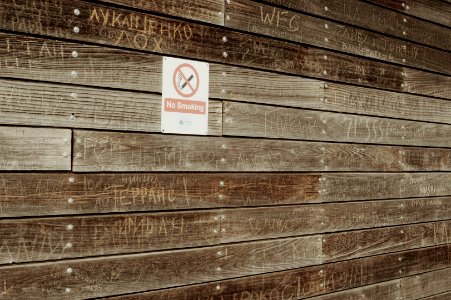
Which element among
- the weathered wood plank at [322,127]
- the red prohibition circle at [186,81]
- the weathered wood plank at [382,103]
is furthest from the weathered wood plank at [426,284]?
the red prohibition circle at [186,81]

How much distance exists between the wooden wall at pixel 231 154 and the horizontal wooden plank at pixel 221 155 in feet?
0.04

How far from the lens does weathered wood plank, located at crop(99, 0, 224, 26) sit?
3000mm

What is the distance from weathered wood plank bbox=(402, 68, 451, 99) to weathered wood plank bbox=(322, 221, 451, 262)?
3.85 feet

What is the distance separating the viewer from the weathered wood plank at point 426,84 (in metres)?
4.55

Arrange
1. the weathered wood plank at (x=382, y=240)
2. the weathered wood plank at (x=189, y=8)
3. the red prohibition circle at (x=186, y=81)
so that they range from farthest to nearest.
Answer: the weathered wood plank at (x=382, y=240), the red prohibition circle at (x=186, y=81), the weathered wood plank at (x=189, y=8)

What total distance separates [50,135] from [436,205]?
3.58m

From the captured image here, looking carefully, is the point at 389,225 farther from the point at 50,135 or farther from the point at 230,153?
the point at 50,135

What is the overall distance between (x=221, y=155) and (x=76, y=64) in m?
1.04

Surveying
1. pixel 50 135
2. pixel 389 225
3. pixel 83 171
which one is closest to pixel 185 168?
pixel 83 171

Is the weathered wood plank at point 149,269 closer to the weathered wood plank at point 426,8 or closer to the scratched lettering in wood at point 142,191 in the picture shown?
the scratched lettering in wood at point 142,191

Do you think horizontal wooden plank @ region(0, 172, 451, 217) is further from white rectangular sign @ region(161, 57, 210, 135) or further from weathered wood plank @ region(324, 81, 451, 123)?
weathered wood plank @ region(324, 81, 451, 123)

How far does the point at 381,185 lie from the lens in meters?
4.30

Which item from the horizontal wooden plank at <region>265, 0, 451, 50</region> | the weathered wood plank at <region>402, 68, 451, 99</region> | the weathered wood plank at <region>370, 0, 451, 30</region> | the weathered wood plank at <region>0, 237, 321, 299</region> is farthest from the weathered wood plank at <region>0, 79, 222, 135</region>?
the weathered wood plank at <region>402, 68, 451, 99</region>

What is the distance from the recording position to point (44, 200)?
265 cm
